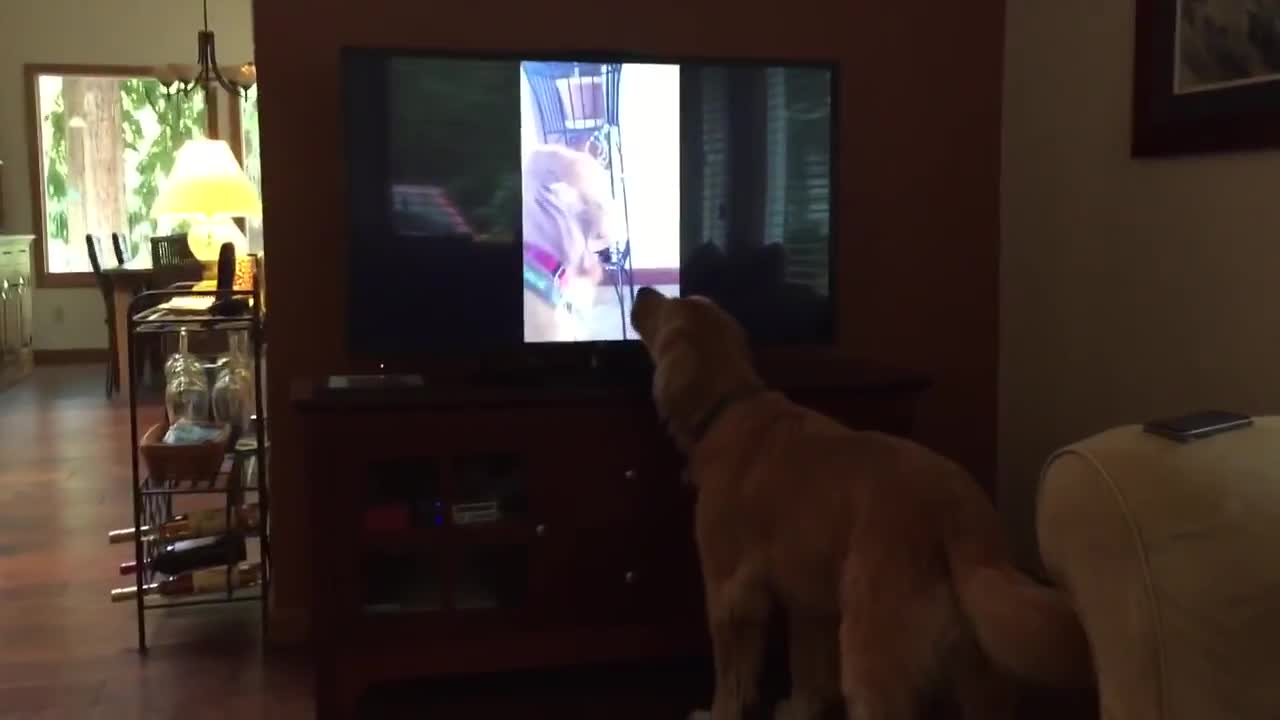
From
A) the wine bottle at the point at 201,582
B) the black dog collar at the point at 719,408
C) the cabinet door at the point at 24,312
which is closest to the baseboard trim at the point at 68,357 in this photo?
the cabinet door at the point at 24,312

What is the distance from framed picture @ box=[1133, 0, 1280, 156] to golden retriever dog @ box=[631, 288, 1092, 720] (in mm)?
1027

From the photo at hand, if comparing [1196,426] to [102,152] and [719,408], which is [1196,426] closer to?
[719,408]

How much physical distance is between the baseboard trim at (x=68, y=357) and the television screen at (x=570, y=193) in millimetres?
6611

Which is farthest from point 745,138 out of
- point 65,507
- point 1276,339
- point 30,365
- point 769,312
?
point 30,365

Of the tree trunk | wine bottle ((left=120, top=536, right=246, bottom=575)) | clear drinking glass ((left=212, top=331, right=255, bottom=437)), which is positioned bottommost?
wine bottle ((left=120, top=536, right=246, bottom=575))

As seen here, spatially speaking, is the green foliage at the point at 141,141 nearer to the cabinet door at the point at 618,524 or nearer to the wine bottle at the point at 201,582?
the wine bottle at the point at 201,582

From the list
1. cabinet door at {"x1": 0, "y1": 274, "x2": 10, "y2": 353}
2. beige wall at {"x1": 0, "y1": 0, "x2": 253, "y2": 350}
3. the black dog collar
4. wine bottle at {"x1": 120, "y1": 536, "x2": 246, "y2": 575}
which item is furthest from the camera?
beige wall at {"x1": 0, "y1": 0, "x2": 253, "y2": 350}

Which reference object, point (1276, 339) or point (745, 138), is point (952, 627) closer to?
point (1276, 339)

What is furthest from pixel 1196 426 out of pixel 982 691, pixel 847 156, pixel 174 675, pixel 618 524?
pixel 174 675

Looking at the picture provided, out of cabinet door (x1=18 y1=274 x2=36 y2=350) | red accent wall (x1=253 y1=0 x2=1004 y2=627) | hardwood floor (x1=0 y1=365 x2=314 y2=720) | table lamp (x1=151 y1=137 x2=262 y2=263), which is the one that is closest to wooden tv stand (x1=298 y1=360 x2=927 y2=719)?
hardwood floor (x1=0 y1=365 x2=314 y2=720)

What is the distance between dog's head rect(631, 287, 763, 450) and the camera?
2.28 meters

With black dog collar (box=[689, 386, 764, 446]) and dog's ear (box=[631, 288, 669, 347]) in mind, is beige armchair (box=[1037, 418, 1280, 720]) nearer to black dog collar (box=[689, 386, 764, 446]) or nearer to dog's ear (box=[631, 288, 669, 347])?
black dog collar (box=[689, 386, 764, 446])

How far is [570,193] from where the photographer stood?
8.43 feet

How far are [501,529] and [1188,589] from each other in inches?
56.5
